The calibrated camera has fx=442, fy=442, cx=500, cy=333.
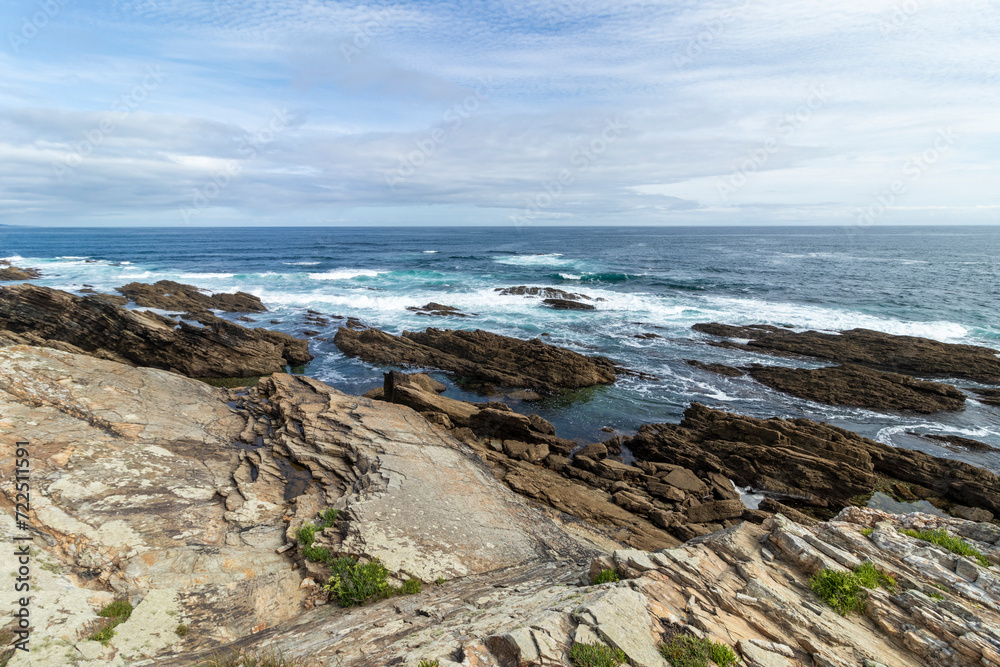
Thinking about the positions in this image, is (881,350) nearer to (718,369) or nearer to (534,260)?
(718,369)

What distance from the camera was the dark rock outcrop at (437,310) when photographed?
35.3m

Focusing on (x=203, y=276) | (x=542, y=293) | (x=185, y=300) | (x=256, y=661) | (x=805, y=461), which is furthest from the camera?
(x=203, y=276)

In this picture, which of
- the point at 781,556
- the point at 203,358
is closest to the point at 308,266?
the point at 203,358

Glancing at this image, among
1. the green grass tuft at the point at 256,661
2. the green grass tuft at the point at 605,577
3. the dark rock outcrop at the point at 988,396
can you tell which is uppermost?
the green grass tuft at the point at 256,661

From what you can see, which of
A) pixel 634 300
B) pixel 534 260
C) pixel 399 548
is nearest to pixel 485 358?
pixel 399 548

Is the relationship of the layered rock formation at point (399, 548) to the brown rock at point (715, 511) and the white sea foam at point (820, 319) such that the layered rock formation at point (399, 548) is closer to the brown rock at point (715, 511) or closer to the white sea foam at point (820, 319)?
the brown rock at point (715, 511)

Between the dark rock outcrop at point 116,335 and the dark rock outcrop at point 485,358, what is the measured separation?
5.76m

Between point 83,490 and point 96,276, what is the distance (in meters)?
53.6

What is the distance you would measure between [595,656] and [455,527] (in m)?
4.40

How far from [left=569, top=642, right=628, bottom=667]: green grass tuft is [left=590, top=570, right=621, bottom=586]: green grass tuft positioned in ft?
5.97

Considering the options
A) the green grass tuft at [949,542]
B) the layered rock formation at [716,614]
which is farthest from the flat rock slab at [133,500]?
the green grass tuft at [949,542]

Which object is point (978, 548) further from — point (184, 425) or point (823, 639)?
point (184, 425)

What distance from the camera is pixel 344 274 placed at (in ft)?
176

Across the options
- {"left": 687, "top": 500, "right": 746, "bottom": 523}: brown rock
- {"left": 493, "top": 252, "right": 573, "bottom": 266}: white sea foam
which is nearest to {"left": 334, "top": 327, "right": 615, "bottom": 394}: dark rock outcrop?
{"left": 687, "top": 500, "right": 746, "bottom": 523}: brown rock
